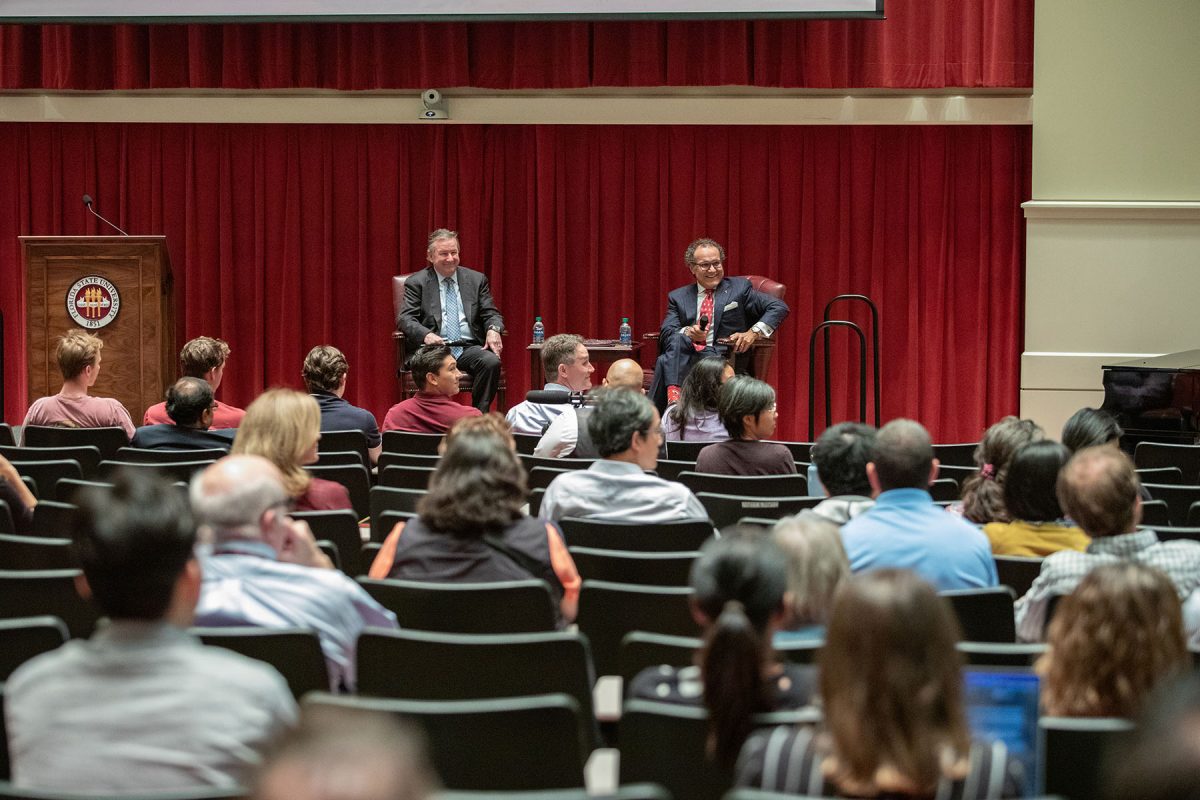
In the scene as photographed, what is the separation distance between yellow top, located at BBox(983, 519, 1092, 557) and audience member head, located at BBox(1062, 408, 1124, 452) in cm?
102

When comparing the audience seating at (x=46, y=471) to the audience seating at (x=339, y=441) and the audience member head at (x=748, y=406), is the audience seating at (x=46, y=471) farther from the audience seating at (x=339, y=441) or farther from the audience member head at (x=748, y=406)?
the audience member head at (x=748, y=406)

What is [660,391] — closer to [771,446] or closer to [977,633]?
[771,446]

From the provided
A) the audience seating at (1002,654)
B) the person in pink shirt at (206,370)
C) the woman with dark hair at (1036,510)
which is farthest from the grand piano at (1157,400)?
the audience seating at (1002,654)

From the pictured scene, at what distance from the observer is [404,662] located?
263 cm

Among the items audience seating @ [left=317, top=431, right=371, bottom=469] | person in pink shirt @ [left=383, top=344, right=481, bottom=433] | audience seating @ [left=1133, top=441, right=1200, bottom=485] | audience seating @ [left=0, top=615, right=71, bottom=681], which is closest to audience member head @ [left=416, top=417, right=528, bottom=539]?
audience seating @ [left=0, top=615, right=71, bottom=681]

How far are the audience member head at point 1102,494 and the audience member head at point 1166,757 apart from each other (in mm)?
1942

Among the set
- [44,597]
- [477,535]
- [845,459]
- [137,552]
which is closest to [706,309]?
[845,459]

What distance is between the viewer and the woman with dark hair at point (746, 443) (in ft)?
17.1

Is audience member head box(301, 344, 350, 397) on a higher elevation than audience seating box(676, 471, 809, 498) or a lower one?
higher

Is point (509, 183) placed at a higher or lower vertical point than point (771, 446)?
higher

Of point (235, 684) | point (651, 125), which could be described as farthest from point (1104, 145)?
point (235, 684)

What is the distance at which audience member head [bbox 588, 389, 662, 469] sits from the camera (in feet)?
14.0

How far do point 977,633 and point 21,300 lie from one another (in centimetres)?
910

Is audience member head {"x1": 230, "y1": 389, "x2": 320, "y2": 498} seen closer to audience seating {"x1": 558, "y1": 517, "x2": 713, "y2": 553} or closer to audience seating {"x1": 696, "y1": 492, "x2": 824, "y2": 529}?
audience seating {"x1": 558, "y1": 517, "x2": 713, "y2": 553}
